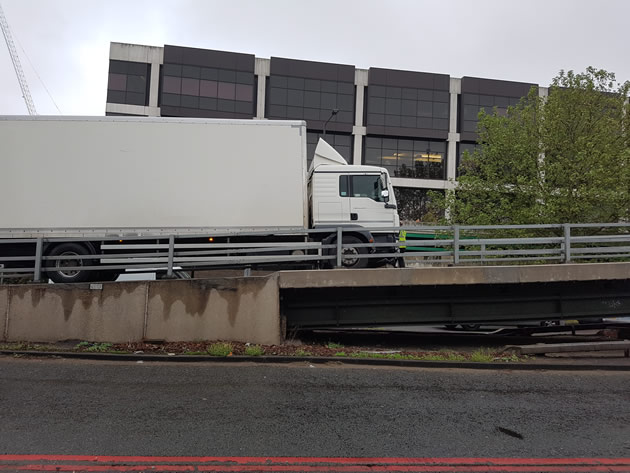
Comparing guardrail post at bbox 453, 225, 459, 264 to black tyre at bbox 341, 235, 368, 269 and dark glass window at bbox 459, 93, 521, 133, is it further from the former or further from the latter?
dark glass window at bbox 459, 93, 521, 133

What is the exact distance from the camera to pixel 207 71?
38.6 metres

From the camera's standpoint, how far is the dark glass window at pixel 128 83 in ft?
125

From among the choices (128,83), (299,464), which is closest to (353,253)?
(299,464)

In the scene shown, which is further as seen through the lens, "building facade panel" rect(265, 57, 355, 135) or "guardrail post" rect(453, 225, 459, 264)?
"building facade panel" rect(265, 57, 355, 135)

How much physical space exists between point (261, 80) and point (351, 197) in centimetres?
3316

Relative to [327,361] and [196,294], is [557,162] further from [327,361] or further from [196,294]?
[196,294]

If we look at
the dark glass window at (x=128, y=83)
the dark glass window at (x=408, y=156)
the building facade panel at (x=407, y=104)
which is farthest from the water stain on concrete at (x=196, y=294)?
the building facade panel at (x=407, y=104)

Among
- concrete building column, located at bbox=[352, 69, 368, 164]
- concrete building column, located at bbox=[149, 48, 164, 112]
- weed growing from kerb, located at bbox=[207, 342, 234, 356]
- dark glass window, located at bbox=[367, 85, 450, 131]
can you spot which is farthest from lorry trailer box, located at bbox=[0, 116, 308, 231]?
dark glass window, located at bbox=[367, 85, 450, 131]

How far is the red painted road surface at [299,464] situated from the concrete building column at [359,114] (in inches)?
1488

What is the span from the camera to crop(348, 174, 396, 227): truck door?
10180 mm

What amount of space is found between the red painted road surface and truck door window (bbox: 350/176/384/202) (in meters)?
7.02

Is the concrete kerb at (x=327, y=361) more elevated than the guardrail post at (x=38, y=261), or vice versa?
the guardrail post at (x=38, y=261)

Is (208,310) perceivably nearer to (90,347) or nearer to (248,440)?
(90,347)

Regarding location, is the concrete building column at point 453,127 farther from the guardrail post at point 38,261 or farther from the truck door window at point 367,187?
the guardrail post at point 38,261
